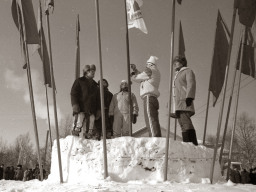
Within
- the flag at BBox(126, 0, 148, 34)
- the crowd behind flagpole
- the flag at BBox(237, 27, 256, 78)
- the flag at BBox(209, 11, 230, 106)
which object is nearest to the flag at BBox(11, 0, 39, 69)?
the crowd behind flagpole

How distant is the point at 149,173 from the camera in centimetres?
448

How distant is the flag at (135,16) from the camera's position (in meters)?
6.38

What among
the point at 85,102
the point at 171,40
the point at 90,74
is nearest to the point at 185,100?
the point at 171,40

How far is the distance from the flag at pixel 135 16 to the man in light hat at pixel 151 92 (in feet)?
3.02

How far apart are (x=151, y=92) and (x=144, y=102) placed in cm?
24

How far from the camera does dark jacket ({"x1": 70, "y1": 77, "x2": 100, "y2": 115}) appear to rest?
19.1ft

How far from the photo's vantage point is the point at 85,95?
5.90m

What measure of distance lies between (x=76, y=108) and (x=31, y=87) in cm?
94

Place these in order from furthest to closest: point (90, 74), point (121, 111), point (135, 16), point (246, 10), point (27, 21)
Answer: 1. point (135, 16)
2. point (121, 111)
3. point (90, 74)
4. point (27, 21)
5. point (246, 10)

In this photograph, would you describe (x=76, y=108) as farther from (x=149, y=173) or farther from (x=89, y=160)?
(x=149, y=173)

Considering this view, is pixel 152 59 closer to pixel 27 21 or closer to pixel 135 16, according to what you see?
pixel 135 16

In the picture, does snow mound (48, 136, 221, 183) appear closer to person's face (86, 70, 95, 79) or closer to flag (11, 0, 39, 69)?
person's face (86, 70, 95, 79)

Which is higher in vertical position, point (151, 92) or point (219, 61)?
point (219, 61)

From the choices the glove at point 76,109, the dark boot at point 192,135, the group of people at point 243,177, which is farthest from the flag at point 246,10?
the group of people at point 243,177
